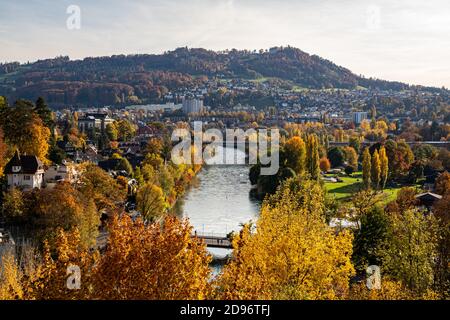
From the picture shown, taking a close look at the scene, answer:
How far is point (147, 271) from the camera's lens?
734cm

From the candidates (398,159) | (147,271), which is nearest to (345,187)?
(398,159)

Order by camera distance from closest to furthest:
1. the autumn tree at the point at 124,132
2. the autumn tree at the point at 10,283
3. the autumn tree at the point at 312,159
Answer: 1. the autumn tree at the point at 10,283
2. the autumn tree at the point at 312,159
3. the autumn tree at the point at 124,132

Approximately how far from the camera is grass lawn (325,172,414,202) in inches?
1411

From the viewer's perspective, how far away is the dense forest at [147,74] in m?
130

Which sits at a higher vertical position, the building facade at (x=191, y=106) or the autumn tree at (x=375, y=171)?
the building facade at (x=191, y=106)

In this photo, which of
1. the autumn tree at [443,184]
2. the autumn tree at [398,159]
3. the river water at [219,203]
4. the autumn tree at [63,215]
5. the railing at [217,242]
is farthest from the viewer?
the autumn tree at [398,159]

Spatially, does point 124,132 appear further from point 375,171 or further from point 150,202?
point 150,202

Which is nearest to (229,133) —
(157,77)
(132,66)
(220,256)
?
(220,256)

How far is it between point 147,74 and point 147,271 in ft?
503

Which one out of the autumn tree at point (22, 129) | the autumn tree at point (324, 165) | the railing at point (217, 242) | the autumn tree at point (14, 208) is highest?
the autumn tree at point (22, 129)

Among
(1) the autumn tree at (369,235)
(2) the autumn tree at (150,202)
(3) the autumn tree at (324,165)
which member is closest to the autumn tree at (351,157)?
(3) the autumn tree at (324,165)

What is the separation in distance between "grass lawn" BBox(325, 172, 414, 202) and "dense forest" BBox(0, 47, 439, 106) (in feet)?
299

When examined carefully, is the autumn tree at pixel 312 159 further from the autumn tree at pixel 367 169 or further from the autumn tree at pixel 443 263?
the autumn tree at pixel 443 263

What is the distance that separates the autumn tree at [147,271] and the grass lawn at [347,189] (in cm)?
2739
